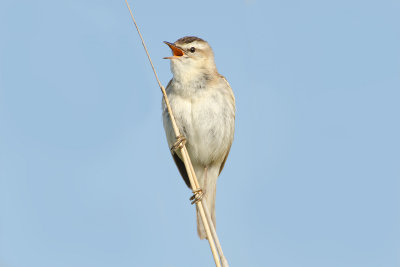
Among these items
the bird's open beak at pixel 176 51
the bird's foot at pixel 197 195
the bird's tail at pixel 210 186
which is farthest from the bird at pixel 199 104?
the bird's foot at pixel 197 195

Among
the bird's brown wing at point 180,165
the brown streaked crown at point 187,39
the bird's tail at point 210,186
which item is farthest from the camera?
A: the bird's tail at point 210,186

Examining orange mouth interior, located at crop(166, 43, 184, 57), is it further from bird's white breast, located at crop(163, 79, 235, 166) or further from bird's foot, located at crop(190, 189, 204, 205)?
bird's foot, located at crop(190, 189, 204, 205)

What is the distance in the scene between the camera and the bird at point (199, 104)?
511 centimetres

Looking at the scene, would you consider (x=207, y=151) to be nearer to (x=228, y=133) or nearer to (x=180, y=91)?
(x=228, y=133)

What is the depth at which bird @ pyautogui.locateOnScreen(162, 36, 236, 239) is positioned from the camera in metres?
5.11

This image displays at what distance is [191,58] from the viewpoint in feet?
17.2

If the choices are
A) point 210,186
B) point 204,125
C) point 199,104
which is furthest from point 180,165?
point 199,104

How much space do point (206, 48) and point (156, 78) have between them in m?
2.02

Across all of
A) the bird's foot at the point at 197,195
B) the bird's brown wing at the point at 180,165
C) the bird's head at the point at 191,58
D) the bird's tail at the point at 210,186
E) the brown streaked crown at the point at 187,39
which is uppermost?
the brown streaked crown at the point at 187,39

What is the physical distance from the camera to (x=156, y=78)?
12.0 feet

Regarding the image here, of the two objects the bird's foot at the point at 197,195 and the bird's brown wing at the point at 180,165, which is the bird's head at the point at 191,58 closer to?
the bird's brown wing at the point at 180,165

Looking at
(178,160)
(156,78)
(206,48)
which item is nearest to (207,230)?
(156,78)

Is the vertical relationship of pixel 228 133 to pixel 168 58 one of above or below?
below

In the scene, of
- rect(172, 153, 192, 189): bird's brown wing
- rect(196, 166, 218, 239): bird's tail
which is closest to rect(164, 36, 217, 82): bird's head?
rect(172, 153, 192, 189): bird's brown wing
